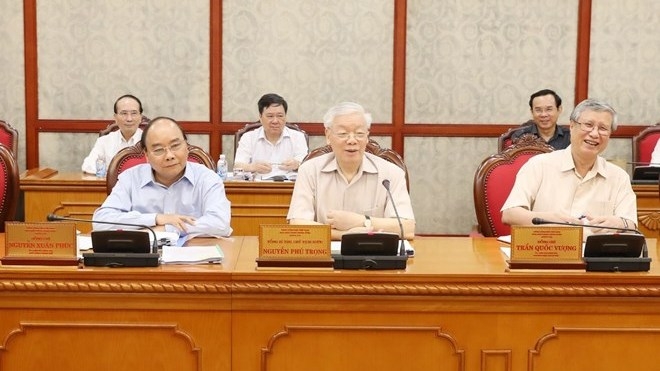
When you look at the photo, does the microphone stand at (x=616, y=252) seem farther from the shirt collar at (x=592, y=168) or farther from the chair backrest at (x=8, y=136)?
the chair backrest at (x=8, y=136)

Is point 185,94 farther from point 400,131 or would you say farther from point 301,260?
point 301,260

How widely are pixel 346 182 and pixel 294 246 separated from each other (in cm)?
84

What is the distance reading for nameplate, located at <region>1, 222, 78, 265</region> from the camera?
7.60 feet

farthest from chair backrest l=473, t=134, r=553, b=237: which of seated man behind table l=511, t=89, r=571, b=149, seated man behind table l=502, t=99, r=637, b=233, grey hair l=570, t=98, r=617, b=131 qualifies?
seated man behind table l=511, t=89, r=571, b=149

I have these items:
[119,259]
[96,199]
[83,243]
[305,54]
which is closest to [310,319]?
[119,259]

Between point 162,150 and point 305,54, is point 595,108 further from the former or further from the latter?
point 305,54

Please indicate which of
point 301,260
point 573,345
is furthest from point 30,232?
point 573,345

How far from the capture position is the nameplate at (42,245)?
7.60 ft

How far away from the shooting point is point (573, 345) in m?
2.29

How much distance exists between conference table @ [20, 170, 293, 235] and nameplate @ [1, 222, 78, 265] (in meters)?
2.29

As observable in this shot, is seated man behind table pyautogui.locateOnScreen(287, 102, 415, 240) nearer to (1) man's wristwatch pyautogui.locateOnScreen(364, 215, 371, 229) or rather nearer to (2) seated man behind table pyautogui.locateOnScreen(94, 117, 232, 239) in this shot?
(1) man's wristwatch pyautogui.locateOnScreen(364, 215, 371, 229)

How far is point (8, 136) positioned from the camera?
5.97 m

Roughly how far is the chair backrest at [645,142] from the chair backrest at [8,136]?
171 inches

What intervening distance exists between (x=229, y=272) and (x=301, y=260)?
0.19 metres
